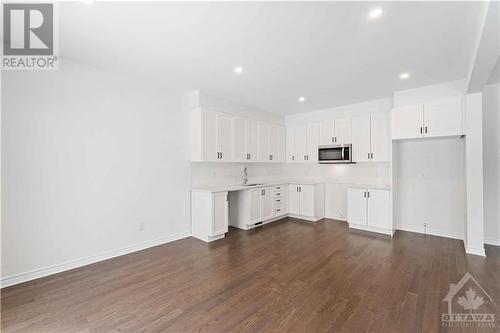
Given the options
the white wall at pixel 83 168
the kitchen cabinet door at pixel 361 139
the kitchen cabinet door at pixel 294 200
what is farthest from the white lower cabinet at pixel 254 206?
the kitchen cabinet door at pixel 361 139

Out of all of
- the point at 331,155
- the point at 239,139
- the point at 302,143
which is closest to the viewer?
the point at 239,139

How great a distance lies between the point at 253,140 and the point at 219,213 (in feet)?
6.59

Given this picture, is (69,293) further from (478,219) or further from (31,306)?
(478,219)

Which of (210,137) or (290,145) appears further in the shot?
(290,145)

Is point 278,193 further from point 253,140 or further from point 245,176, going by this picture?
point 253,140

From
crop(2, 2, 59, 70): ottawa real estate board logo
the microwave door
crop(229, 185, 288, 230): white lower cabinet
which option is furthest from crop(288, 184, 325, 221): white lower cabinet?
crop(2, 2, 59, 70): ottawa real estate board logo

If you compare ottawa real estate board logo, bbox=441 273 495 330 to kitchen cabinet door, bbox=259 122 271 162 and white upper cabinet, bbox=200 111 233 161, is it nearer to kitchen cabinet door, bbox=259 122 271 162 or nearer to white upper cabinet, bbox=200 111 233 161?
white upper cabinet, bbox=200 111 233 161

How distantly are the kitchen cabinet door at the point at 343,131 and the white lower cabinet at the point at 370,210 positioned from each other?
3.73ft

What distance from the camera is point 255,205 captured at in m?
4.81

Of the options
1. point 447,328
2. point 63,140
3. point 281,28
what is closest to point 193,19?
point 281,28

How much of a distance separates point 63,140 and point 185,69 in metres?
1.90

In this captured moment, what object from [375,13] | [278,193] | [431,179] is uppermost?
[375,13]

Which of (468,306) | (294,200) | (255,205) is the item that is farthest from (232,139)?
(468,306)

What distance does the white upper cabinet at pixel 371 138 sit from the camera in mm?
4484
